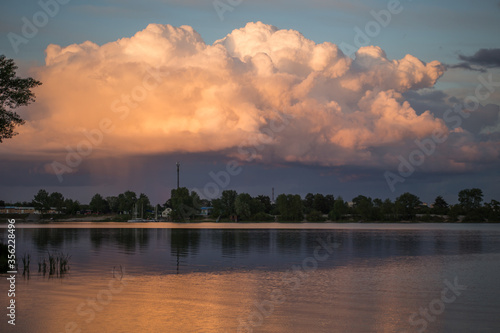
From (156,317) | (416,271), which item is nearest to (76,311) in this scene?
(156,317)

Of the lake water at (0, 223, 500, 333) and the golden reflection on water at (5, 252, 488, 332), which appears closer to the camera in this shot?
the golden reflection on water at (5, 252, 488, 332)

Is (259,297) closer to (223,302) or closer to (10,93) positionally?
(223,302)

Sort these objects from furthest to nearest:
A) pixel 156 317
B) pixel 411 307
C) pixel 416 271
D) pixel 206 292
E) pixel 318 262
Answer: pixel 318 262, pixel 416 271, pixel 206 292, pixel 411 307, pixel 156 317

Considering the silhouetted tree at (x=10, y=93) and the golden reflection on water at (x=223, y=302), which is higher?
the silhouetted tree at (x=10, y=93)

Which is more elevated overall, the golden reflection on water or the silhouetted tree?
the silhouetted tree

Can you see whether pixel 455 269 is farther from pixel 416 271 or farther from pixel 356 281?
pixel 356 281

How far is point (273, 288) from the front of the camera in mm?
37062

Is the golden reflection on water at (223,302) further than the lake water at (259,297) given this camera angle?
No

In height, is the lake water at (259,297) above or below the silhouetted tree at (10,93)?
below

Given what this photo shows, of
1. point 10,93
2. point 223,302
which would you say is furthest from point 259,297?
point 10,93

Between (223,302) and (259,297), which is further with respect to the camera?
(259,297)

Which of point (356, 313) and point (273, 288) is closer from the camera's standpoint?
point (356, 313)

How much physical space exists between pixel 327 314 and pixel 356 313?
173cm

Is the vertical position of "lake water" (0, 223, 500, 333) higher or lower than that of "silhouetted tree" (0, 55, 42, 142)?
lower
